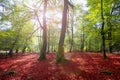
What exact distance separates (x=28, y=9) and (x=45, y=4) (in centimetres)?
246

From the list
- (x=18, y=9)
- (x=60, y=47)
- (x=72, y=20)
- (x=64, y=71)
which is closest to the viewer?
(x=64, y=71)

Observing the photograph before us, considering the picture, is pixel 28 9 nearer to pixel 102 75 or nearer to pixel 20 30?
pixel 102 75

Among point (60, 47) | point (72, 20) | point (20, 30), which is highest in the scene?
point (72, 20)

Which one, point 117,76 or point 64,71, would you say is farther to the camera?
point 64,71

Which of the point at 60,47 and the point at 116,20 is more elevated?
the point at 116,20

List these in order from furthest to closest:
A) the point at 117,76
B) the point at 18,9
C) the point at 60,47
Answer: the point at 18,9 < the point at 60,47 < the point at 117,76

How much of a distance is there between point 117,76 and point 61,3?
13856mm

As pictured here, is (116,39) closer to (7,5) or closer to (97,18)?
(97,18)

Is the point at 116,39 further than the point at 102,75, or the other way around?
the point at 116,39

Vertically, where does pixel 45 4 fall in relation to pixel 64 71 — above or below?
above

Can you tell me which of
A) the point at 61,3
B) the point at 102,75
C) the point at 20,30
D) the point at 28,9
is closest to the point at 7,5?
the point at 28,9

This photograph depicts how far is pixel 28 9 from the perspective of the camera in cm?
2267

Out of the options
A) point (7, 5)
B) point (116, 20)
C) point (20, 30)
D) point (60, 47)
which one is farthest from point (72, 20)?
point (60, 47)

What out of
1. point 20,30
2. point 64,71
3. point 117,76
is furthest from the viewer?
point 20,30
